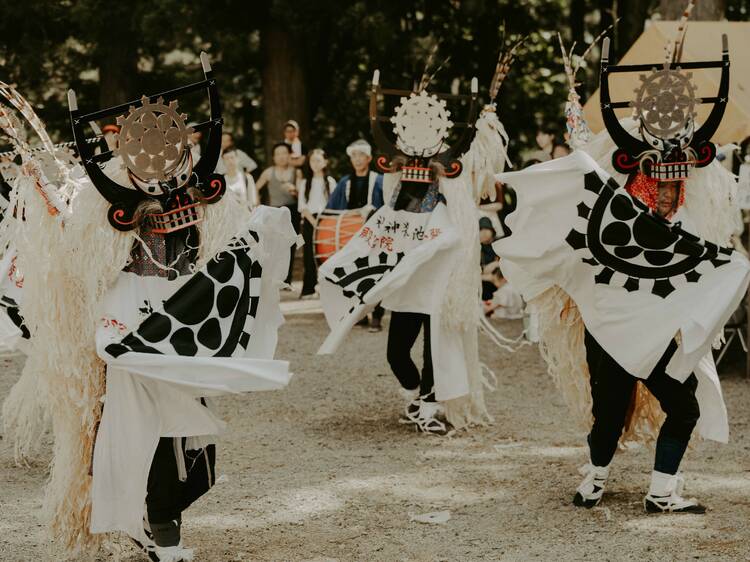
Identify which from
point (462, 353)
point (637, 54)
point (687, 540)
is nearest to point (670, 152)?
point (687, 540)

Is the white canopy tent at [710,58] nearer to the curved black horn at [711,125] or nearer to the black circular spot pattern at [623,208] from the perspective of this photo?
the curved black horn at [711,125]

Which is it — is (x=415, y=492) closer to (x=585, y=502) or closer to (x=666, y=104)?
(x=585, y=502)

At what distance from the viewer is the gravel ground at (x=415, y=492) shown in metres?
4.52

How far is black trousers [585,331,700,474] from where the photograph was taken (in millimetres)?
4750

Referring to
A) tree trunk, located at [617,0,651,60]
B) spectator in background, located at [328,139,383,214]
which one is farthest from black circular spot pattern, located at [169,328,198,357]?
tree trunk, located at [617,0,651,60]

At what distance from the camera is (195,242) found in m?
4.27

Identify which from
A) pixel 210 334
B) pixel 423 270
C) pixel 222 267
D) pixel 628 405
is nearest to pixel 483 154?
pixel 423 270

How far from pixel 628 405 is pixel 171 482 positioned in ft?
6.91

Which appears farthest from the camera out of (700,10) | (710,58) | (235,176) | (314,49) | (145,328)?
(314,49)

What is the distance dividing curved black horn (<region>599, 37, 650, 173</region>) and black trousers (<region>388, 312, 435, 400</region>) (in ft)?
6.25

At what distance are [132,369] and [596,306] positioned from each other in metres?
2.07

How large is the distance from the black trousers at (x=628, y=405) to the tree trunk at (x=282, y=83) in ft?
37.0

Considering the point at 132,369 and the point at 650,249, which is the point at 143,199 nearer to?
the point at 132,369

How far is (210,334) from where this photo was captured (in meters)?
4.10
